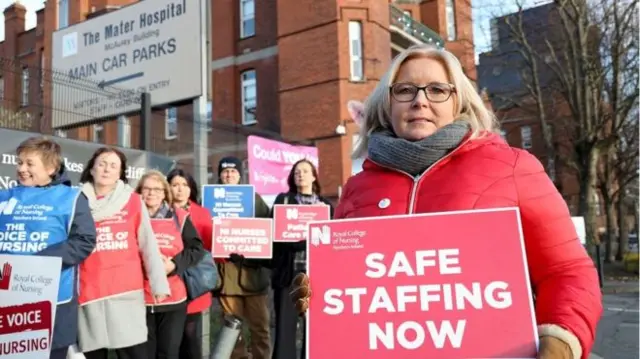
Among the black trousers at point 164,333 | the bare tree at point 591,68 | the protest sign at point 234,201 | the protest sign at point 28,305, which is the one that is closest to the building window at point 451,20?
the bare tree at point 591,68

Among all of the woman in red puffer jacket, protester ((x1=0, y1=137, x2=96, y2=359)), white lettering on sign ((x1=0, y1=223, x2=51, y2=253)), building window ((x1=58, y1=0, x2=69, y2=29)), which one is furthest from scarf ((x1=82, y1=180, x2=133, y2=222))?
building window ((x1=58, y1=0, x2=69, y2=29))

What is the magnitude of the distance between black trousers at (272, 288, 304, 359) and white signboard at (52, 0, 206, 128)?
3919 millimetres

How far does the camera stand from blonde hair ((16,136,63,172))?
12.7 feet

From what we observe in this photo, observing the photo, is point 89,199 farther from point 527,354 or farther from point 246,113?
point 246,113

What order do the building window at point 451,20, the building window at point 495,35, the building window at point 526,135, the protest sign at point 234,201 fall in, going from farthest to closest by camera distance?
the building window at point 526,135, the building window at point 451,20, the building window at point 495,35, the protest sign at point 234,201

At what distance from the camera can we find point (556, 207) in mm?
1786

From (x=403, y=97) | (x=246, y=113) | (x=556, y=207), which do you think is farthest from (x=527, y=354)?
(x=246, y=113)

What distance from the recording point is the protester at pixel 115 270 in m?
4.03

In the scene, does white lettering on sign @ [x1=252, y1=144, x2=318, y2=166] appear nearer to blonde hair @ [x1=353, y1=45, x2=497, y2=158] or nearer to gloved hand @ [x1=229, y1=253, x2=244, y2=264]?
gloved hand @ [x1=229, y1=253, x2=244, y2=264]

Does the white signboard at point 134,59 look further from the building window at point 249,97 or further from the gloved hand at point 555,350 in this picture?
the building window at point 249,97

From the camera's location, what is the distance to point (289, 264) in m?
6.04

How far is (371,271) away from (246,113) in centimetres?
2743

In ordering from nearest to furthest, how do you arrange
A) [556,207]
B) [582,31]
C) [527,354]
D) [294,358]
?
[527,354] → [556,207] → [294,358] → [582,31]

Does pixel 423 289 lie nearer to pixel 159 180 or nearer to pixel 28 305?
pixel 28 305
